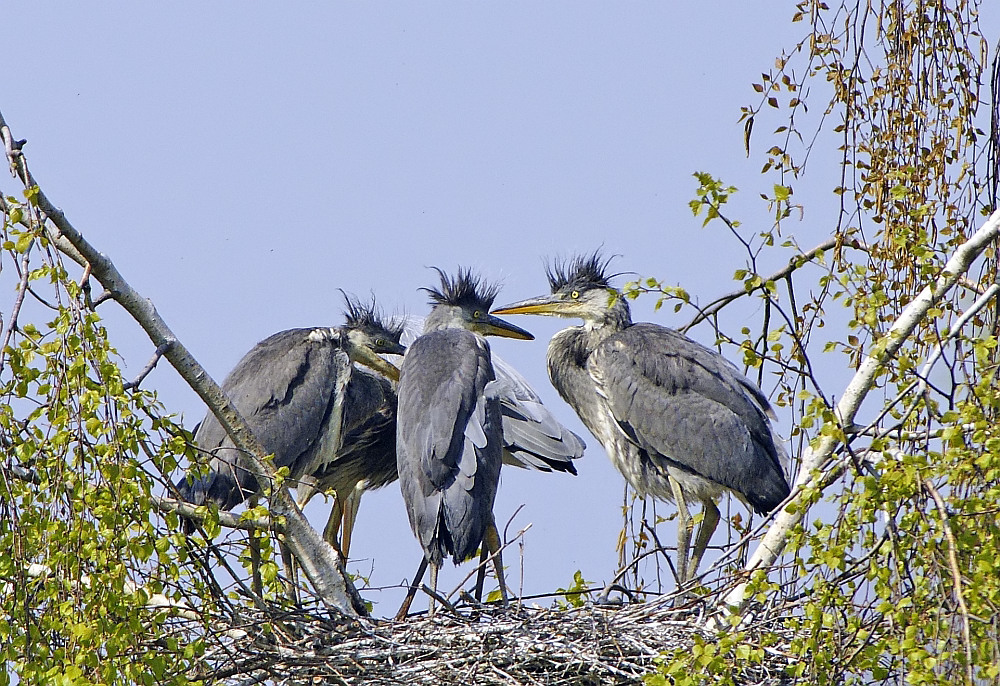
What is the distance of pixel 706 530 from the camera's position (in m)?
6.93

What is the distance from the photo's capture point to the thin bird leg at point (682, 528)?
6.73 m

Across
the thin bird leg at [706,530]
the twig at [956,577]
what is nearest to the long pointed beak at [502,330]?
the thin bird leg at [706,530]

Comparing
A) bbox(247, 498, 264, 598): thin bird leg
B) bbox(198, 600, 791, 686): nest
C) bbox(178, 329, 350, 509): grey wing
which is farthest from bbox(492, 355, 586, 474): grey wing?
bbox(247, 498, 264, 598): thin bird leg

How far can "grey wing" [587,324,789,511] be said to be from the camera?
21.4 feet

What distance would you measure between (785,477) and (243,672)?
10.0 ft

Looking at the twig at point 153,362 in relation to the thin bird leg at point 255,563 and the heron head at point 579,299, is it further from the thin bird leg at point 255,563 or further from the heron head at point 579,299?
the heron head at point 579,299

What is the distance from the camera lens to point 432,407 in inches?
221

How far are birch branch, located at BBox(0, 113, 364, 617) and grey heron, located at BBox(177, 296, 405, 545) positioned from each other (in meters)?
1.05

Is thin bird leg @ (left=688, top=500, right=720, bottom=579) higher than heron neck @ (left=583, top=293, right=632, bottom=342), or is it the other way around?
heron neck @ (left=583, top=293, right=632, bottom=342)

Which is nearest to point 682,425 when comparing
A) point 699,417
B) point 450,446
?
point 699,417

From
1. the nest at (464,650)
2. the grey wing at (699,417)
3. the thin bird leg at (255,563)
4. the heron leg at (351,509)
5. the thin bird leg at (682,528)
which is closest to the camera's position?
the thin bird leg at (255,563)

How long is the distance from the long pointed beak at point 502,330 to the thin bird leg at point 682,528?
1.37 m

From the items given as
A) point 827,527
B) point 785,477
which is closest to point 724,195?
point 827,527

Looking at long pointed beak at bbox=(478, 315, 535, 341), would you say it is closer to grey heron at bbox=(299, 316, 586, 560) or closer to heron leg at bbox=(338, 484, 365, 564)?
grey heron at bbox=(299, 316, 586, 560)
